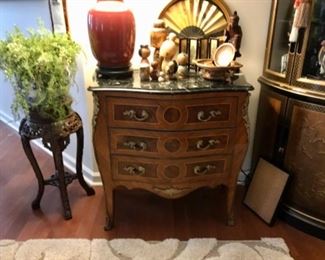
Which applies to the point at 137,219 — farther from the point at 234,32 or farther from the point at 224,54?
the point at 234,32

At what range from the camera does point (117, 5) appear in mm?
1654

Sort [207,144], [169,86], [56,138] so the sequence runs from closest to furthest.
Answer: [169,86] < [207,144] < [56,138]

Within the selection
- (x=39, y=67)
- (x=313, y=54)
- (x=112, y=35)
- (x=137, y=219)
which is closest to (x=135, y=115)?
(x=112, y=35)

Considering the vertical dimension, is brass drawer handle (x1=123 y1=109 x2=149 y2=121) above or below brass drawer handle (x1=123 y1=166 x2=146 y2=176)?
above

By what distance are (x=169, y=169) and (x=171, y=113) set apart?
1.08 ft

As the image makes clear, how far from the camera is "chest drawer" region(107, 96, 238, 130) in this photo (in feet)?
5.13

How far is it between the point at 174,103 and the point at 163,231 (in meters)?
0.82

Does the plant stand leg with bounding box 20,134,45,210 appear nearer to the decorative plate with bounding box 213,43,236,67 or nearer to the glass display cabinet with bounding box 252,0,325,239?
the decorative plate with bounding box 213,43,236,67

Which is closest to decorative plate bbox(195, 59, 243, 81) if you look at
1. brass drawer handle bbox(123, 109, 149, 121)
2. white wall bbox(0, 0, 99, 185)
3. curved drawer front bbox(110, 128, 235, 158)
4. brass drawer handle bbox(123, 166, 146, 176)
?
curved drawer front bbox(110, 128, 235, 158)

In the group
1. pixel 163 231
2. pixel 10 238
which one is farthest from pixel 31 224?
pixel 163 231

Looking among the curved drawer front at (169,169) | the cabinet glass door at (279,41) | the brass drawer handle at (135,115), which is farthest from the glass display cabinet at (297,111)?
the brass drawer handle at (135,115)

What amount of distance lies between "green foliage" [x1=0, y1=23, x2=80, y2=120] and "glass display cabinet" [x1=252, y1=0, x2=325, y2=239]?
117 centimetres

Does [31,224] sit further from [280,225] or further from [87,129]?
[280,225]

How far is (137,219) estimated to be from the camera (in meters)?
2.00
